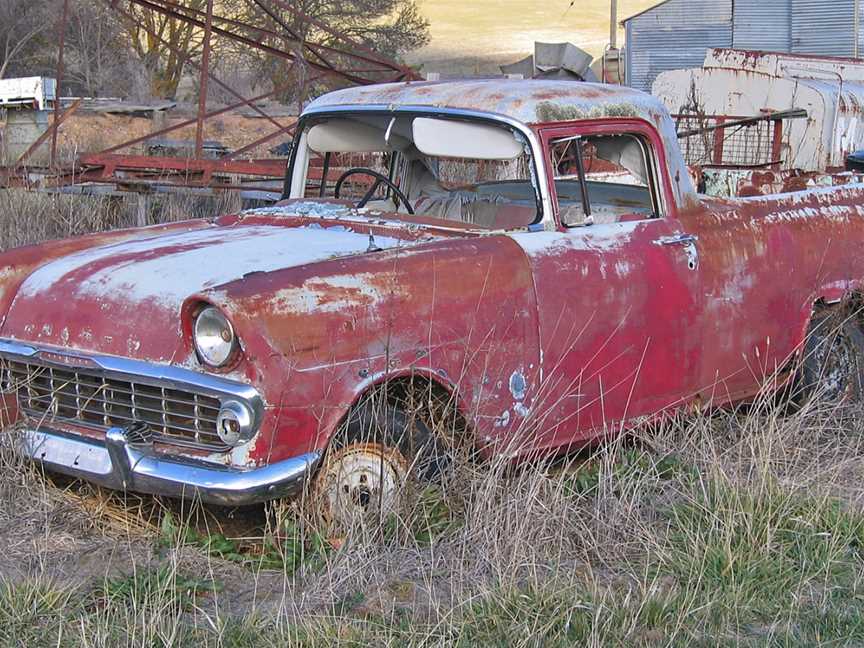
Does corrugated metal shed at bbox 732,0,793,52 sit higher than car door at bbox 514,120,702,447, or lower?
higher

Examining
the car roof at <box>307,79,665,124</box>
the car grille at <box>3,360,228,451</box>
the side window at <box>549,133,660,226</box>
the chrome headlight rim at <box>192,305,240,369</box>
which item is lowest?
the car grille at <box>3,360,228,451</box>

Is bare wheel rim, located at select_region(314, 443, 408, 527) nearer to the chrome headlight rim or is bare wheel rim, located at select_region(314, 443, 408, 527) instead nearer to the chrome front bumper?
the chrome front bumper

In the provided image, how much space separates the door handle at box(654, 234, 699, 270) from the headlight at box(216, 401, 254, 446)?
76.0 inches

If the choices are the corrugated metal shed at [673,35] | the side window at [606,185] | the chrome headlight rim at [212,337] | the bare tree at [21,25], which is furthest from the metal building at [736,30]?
the chrome headlight rim at [212,337]

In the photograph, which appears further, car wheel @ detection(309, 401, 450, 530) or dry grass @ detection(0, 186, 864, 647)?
car wheel @ detection(309, 401, 450, 530)

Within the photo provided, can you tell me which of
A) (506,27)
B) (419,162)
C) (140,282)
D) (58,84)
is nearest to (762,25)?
(58,84)

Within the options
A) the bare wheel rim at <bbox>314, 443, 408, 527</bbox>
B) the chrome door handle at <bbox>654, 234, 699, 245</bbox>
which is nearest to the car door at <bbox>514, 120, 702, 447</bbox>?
the chrome door handle at <bbox>654, 234, 699, 245</bbox>

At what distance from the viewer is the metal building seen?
27.9 meters

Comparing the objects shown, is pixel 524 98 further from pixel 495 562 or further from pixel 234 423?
pixel 495 562

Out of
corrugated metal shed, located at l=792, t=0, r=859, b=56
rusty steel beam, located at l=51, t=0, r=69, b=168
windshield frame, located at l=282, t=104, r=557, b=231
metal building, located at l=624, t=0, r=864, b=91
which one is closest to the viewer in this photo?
windshield frame, located at l=282, t=104, r=557, b=231

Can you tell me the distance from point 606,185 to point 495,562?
2.57 meters

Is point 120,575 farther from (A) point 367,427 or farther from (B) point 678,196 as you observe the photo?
(B) point 678,196

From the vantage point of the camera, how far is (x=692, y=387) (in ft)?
15.6

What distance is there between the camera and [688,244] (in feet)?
15.6
